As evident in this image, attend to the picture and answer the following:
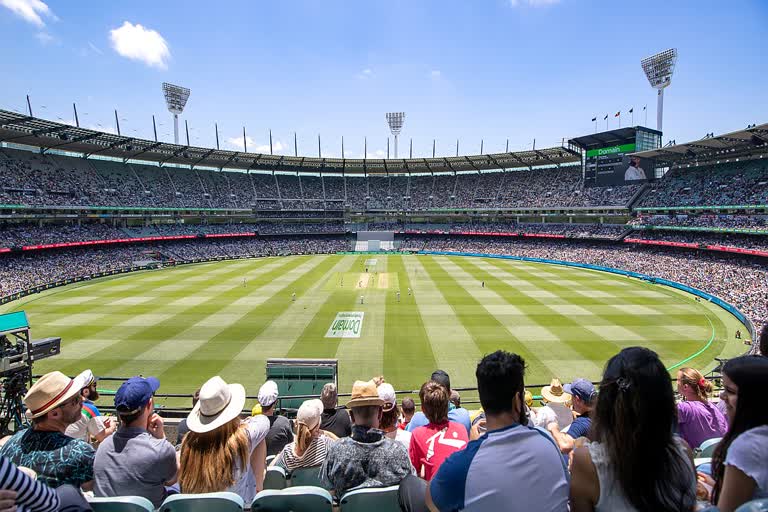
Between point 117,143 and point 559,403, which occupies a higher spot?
point 117,143

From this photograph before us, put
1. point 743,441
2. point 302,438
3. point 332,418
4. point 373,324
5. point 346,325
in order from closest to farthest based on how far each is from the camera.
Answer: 1. point 743,441
2. point 302,438
3. point 332,418
4. point 346,325
5. point 373,324

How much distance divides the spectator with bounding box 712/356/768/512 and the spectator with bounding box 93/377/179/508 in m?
4.52

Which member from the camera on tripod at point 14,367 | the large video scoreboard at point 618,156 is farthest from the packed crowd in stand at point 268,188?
the camera on tripod at point 14,367

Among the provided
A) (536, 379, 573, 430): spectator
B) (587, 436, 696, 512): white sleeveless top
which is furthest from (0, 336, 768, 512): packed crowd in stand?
(536, 379, 573, 430): spectator

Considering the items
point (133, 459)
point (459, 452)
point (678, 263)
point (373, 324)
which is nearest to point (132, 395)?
point (133, 459)

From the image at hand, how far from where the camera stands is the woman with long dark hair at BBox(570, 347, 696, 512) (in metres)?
2.13

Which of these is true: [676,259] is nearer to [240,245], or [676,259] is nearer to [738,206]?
[738,206]

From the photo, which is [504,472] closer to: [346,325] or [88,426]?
[88,426]

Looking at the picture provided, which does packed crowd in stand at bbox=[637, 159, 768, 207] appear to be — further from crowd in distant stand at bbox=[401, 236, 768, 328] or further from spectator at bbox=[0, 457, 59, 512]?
spectator at bbox=[0, 457, 59, 512]

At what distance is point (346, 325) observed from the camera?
89.8ft

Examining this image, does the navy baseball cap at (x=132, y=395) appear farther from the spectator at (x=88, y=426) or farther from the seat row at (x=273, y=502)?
the spectator at (x=88, y=426)

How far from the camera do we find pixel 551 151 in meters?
71.9

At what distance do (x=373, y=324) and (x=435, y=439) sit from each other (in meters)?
24.0

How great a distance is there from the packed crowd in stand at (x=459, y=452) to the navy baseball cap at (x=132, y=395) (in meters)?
0.02
